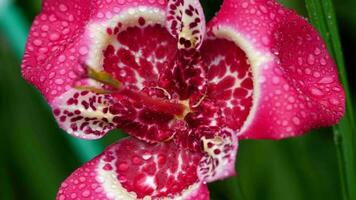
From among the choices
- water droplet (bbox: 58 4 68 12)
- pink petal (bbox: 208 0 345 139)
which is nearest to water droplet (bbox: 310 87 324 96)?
pink petal (bbox: 208 0 345 139)

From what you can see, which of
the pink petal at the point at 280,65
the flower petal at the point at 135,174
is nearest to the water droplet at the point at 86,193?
the flower petal at the point at 135,174

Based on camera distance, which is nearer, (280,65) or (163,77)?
(280,65)

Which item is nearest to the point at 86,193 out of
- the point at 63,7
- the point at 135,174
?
the point at 135,174

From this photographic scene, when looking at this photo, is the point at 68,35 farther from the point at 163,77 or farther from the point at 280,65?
the point at 280,65

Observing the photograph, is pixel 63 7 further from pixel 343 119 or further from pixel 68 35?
pixel 343 119

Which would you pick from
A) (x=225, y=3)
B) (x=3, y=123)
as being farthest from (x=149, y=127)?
(x=3, y=123)

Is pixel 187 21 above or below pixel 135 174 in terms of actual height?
above

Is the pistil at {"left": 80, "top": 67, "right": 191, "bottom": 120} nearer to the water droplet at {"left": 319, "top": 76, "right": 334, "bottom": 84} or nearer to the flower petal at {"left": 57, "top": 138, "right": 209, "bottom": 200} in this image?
the flower petal at {"left": 57, "top": 138, "right": 209, "bottom": 200}
